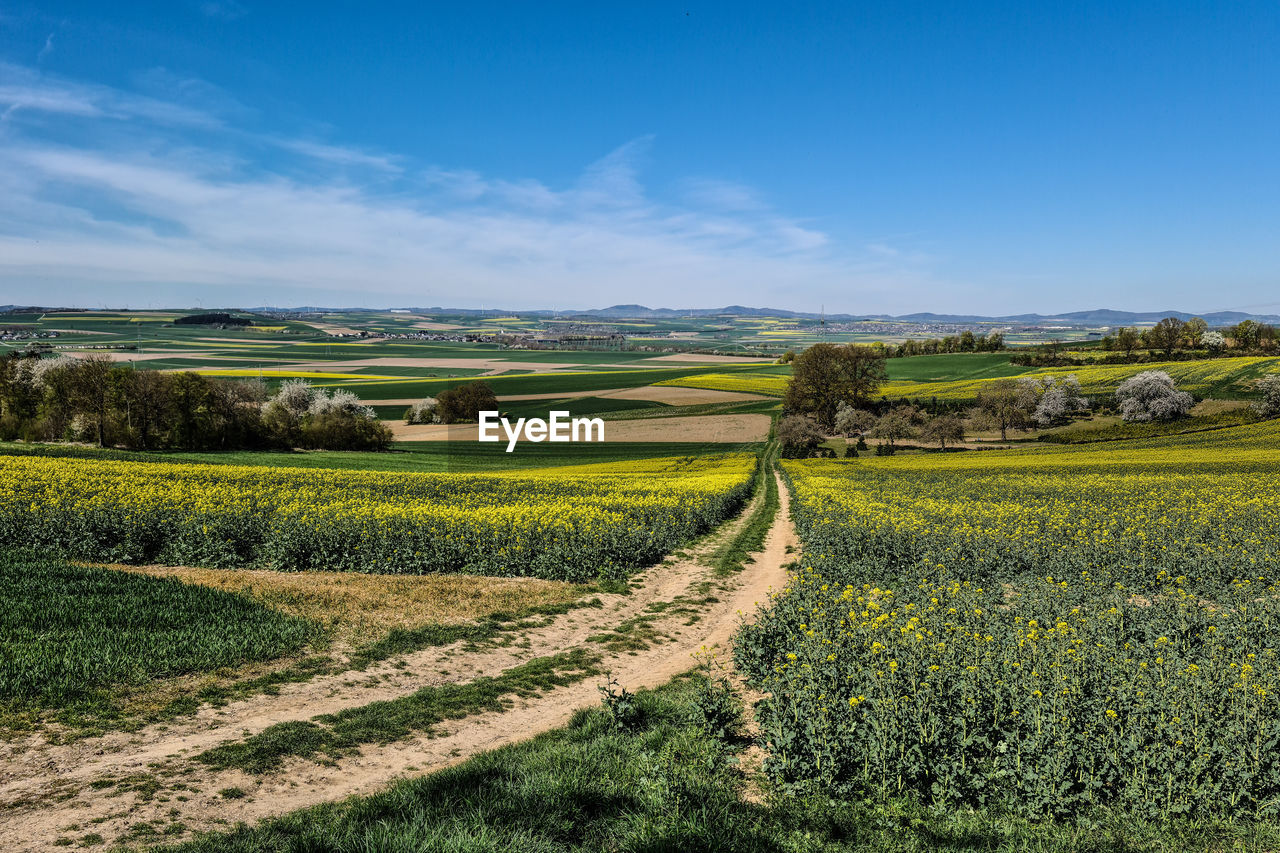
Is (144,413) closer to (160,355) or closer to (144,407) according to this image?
(144,407)

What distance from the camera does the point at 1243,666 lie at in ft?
22.0

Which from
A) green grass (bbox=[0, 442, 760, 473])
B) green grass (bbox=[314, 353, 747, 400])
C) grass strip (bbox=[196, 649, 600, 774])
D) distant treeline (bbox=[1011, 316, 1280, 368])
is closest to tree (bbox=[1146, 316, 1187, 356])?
distant treeline (bbox=[1011, 316, 1280, 368])

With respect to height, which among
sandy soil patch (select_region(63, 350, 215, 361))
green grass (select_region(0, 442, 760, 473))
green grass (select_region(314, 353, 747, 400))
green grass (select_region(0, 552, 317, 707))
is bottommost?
green grass (select_region(0, 442, 760, 473))

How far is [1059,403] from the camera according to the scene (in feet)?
218

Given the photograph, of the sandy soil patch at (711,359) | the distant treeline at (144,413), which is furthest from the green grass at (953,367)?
the distant treeline at (144,413)

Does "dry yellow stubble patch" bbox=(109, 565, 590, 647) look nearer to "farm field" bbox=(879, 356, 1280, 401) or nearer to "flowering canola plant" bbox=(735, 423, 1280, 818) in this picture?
"flowering canola plant" bbox=(735, 423, 1280, 818)

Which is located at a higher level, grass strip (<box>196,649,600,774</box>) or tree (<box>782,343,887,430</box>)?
tree (<box>782,343,887,430</box>)

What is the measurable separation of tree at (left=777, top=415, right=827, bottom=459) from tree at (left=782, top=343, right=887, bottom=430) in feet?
20.8

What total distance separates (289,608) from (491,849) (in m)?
9.28

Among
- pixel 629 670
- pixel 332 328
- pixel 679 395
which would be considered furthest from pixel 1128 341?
pixel 332 328

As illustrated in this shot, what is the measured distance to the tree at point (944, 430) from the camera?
61.8 metres

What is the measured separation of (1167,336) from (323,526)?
371 feet

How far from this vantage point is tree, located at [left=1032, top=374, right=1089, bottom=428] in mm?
65500

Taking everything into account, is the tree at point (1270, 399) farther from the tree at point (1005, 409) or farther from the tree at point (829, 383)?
the tree at point (829, 383)
